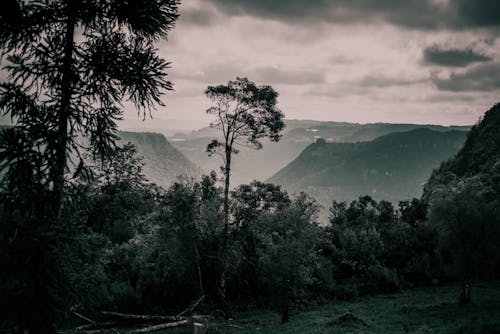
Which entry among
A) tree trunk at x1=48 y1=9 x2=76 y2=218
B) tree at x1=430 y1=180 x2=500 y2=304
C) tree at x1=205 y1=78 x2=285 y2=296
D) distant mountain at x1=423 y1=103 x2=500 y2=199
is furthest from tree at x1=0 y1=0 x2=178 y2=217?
distant mountain at x1=423 y1=103 x2=500 y2=199

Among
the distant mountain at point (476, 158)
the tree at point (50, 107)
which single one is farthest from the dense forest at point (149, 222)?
the distant mountain at point (476, 158)

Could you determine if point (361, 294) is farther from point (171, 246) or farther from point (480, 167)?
point (480, 167)

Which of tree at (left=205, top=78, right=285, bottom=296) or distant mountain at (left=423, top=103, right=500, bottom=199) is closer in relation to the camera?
tree at (left=205, top=78, right=285, bottom=296)

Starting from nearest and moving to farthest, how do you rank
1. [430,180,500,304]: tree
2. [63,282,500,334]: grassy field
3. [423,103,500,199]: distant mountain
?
[63,282,500,334]: grassy field < [430,180,500,304]: tree < [423,103,500,199]: distant mountain

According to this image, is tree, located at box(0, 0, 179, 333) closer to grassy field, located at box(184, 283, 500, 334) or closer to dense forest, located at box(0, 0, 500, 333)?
dense forest, located at box(0, 0, 500, 333)

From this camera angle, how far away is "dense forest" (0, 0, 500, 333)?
5.18 meters

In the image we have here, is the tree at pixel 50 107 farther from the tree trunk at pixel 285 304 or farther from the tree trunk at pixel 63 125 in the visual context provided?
the tree trunk at pixel 285 304

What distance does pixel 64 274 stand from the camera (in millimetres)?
5520

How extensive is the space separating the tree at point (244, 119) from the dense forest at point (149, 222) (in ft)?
0.31

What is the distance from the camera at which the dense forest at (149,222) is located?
204 inches

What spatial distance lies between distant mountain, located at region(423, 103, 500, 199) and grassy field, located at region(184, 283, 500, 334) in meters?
46.1

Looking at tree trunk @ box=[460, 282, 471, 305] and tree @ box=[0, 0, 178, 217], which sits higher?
tree @ box=[0, 0, 178, 217]

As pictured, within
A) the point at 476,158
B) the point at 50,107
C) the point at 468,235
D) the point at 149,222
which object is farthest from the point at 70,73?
the point at 476,158

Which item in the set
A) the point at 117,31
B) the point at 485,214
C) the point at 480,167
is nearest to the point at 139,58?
the point at 117,31
